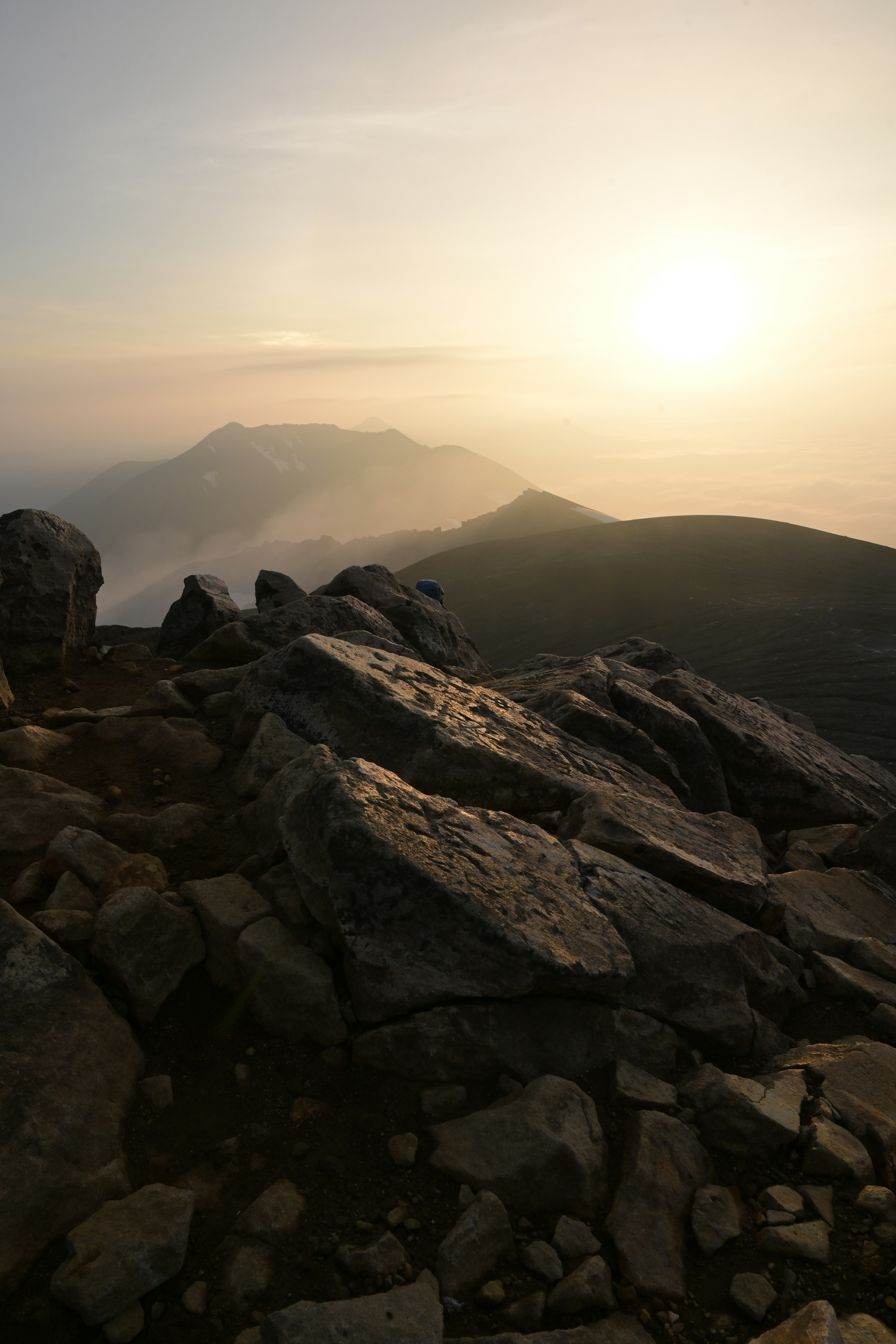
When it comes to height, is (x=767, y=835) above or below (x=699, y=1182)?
below

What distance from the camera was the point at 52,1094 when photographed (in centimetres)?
458

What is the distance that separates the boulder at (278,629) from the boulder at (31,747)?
4011 mm

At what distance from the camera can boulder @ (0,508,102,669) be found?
1241 cm

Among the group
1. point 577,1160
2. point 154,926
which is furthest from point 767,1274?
point 154,926

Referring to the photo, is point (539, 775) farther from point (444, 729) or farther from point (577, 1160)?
point (577, 1160)

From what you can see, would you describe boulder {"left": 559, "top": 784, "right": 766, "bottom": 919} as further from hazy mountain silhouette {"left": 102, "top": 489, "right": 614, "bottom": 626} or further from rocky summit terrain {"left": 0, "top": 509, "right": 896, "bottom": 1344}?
hazy mountain silhouette {"left": 102, "top": 489, "right": 614, "bottom": 626}

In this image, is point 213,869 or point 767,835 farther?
point 767,835

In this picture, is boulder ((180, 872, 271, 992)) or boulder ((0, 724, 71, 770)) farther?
boulder ((0, 724, 71, 770))

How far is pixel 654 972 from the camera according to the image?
6.22 meters

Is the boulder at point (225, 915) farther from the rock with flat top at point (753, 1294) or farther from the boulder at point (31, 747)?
the rock with flat top at point (753, 1294)

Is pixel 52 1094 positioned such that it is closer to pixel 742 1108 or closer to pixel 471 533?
pixel 742 1108

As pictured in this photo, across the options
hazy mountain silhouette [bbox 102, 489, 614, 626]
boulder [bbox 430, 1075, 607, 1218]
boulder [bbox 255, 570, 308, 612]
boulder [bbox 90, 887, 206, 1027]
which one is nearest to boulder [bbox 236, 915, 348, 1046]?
boulder [bbox 90, 887, 206, 1027]

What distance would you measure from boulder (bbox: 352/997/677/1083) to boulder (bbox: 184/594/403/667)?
7.78m

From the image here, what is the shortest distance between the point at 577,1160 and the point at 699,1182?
928 millimetres
